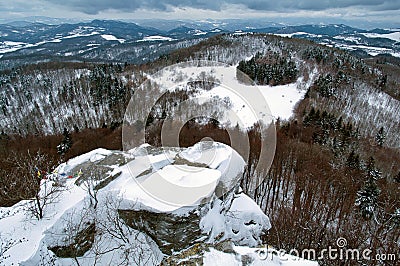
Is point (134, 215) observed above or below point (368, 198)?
above

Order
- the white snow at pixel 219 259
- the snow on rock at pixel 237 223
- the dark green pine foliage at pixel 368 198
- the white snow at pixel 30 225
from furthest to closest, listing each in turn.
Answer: the dark green pine foliage at pixel 368 198
the snow on rock at pixel 237 223
the white snow at pixel 30 225
the white snow at pixel 219 259

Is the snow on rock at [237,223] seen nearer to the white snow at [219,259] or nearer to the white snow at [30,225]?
the white snow at [219,259]

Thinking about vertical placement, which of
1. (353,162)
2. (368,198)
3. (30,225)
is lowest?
(368,198)

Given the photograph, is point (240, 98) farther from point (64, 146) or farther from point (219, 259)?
point (219, 259)

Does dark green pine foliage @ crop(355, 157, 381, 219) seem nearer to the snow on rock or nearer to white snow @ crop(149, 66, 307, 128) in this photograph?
the snow on rock

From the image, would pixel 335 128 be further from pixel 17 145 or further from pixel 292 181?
pixel 17 145

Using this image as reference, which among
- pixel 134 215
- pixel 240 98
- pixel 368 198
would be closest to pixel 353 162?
pixel 368 198

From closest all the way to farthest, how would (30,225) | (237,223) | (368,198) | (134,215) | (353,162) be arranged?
(30,225) → (134,215) → (237,223) → (368,198) → (353,162)

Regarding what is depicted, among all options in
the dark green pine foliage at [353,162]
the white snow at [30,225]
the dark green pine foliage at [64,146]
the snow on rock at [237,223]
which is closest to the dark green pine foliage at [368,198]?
the dark green pine foliage at [353,162]

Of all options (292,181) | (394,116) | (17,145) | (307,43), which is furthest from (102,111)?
(307,43)

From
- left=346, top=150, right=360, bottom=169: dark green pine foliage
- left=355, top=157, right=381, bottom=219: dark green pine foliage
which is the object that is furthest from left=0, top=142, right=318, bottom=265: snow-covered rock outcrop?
left=346, top=150, right=360, bottom=169: dark green pine foliage

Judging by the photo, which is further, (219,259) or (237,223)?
(237,223)
